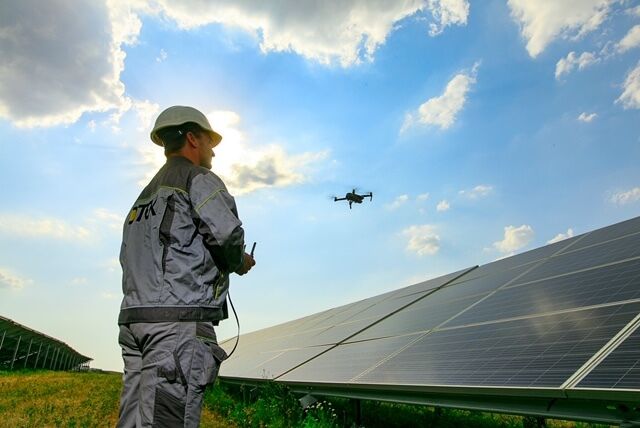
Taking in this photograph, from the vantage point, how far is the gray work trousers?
98.0 inches

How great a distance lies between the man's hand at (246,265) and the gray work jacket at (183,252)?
0.18 meters

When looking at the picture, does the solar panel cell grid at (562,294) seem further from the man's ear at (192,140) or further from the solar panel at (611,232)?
the man's ear at (192,140)

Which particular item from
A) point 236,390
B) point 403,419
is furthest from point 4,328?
point 403,419

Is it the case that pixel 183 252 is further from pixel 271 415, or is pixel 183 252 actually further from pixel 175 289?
pixel 271 415

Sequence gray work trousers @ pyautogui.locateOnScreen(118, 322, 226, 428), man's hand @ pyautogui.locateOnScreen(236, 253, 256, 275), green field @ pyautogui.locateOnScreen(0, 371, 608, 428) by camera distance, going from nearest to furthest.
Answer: gray work trousers @ pyautogui.locateOnScreen(118, 322, 226, 428)
man's hand @ pyautogui.locateOnScreen(236, 253, 256, 275)
green field @ pyautogui.locateOnScreen(0, 371, 608, 428)

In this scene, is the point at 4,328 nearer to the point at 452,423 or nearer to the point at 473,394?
the point at 452,423

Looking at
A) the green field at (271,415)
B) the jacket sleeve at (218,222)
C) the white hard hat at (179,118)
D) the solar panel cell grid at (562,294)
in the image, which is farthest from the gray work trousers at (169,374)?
the solar panel cell grid at (562,294)

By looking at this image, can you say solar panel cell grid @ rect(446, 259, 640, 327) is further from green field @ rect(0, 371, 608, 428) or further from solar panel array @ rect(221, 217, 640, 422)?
green field @ rect(0, 371, 608, 428)

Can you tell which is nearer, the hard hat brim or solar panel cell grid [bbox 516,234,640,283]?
the hard hat brim

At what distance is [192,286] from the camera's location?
2.76 meters

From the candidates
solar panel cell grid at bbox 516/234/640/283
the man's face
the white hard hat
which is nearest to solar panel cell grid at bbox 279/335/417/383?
solar panel cell grid at bbox 516/234/640/283

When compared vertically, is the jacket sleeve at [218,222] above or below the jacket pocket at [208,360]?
above

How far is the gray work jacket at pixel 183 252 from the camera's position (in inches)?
107

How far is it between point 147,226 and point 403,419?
640cm
